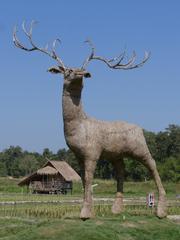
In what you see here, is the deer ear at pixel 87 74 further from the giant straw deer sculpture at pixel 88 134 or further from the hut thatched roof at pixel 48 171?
the hut thatched roof at pixel 48 171

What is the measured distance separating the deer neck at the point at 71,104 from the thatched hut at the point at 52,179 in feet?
94.4

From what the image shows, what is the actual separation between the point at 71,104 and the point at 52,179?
1218 inches

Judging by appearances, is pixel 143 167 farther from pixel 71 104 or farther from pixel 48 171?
pixel 71 104

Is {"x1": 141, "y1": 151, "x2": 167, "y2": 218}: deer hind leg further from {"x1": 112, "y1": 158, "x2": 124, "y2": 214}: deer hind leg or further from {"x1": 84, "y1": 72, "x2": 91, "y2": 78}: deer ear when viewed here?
{"x1": 84, "y1": 72, "x2": 91, "y2": 78}: deer ear

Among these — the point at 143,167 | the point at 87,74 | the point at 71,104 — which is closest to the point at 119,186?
the point at 71,104

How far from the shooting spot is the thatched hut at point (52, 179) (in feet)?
133

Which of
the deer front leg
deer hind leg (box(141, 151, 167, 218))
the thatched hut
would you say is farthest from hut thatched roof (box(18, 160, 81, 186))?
the deer front leg

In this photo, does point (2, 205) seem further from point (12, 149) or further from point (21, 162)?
point (12, 149)

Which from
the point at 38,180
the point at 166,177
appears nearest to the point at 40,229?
the point at 38,180

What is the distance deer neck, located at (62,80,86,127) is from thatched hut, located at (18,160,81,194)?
28768 mm

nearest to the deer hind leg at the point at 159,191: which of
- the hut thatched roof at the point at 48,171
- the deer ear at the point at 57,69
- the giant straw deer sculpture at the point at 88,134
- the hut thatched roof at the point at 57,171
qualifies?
the giant straw deer sculpture at the point at 88,134

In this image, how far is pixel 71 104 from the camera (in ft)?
38.7

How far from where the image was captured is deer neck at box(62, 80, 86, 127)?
11789 mm

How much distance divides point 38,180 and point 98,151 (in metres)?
32.7
